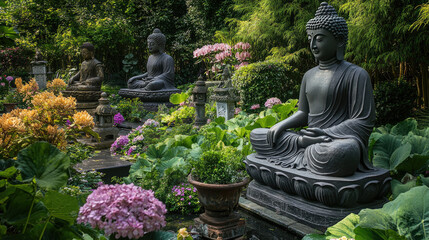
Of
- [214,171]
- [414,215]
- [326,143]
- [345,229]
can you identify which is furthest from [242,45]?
[414,215]

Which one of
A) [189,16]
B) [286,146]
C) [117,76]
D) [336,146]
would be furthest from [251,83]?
[117,76]

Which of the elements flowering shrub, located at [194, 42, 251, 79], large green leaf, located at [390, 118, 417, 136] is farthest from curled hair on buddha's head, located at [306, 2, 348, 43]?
flowering shrub, located at [194, 42, 251, 79]

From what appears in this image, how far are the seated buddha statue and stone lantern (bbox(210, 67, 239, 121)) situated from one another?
8.27ft

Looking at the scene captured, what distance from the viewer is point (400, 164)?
12.8 feet

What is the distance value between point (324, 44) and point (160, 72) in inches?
296

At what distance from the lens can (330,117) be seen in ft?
12.6

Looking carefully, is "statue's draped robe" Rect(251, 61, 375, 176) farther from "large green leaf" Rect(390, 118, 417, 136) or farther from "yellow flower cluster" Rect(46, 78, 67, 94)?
"yellow flower cluster" Rect(46, 78, 67, 94)

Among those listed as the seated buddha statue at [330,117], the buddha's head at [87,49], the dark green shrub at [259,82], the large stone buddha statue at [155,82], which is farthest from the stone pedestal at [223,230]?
the buddha's head at [87,49]

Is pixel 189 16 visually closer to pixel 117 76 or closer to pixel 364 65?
pixel 117 76

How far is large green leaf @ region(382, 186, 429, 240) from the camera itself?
2.07m

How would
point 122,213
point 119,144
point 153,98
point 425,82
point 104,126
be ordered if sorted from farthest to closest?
point 153,98 → point 425,82 → point 104,126 → point 119,144 → point 122,213

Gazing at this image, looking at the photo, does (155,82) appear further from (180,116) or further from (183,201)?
(183,201)

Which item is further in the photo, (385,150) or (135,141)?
(135,141)

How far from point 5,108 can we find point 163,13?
8.08 metres
